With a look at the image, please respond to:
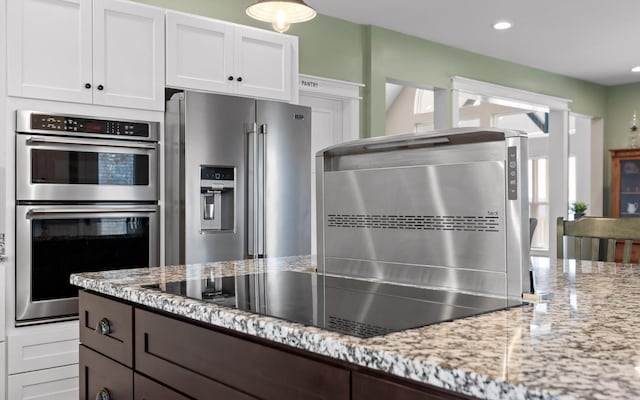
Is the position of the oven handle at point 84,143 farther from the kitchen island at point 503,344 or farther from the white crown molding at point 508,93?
the white crown molding at point 508,93

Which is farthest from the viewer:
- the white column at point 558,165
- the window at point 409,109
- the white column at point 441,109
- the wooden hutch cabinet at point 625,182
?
the window at point 409,109

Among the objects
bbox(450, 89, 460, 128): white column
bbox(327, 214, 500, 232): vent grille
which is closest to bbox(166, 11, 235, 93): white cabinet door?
bbox(327, 214, 500, 232): vent grille

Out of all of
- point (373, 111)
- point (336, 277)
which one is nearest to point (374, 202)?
point (336, 277)

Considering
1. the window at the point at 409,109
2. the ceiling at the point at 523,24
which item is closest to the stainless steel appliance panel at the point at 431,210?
the ceiling at the point at 523,24

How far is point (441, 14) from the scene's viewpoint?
4641mm

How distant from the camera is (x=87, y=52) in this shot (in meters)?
2.89

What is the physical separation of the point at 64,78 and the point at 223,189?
97 centimetres

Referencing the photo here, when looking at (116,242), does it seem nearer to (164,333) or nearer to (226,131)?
(226,131)

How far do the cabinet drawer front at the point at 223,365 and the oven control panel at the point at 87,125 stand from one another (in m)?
1.60

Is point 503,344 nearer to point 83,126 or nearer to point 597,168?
point 83,126

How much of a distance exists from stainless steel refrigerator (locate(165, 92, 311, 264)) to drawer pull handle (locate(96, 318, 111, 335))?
138 centimetres

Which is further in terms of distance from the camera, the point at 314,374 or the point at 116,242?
the point at 116,242

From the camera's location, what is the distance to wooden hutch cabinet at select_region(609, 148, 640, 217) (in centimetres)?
725

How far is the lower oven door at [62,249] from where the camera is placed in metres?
2.66
